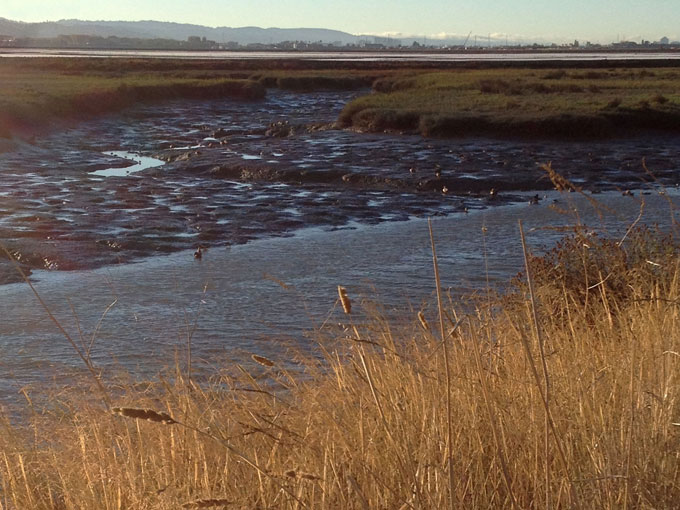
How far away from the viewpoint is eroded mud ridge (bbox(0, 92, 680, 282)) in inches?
511

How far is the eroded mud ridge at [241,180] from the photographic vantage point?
13.0 meters

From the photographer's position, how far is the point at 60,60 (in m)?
66.1

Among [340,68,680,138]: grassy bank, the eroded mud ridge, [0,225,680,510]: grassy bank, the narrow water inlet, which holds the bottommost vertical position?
the narrow water inlet

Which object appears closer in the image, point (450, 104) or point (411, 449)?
point (411, 449)

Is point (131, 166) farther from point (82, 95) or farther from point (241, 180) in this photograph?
point (82, 95)

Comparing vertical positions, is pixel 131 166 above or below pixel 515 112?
below

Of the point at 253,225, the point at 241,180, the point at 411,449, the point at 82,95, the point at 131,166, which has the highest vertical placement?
the point at 411,449

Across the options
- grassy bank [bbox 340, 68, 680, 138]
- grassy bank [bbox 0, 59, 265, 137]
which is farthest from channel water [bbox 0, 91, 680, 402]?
grassy bank [bbox 340, 68, 680, 138]

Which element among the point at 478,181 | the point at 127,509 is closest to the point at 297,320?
the point at 127,509

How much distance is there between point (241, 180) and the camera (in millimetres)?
19219

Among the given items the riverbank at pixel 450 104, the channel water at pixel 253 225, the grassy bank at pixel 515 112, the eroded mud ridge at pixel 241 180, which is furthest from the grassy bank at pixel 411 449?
the grassy bank at pixel 515 112

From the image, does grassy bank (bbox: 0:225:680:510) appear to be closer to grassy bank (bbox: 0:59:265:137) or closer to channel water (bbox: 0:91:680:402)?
channel water (bbox: 0:91:680:402)

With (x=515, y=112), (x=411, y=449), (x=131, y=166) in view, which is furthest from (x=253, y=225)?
(x=515, y=112)

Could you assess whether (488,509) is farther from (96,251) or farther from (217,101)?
(217,101)
